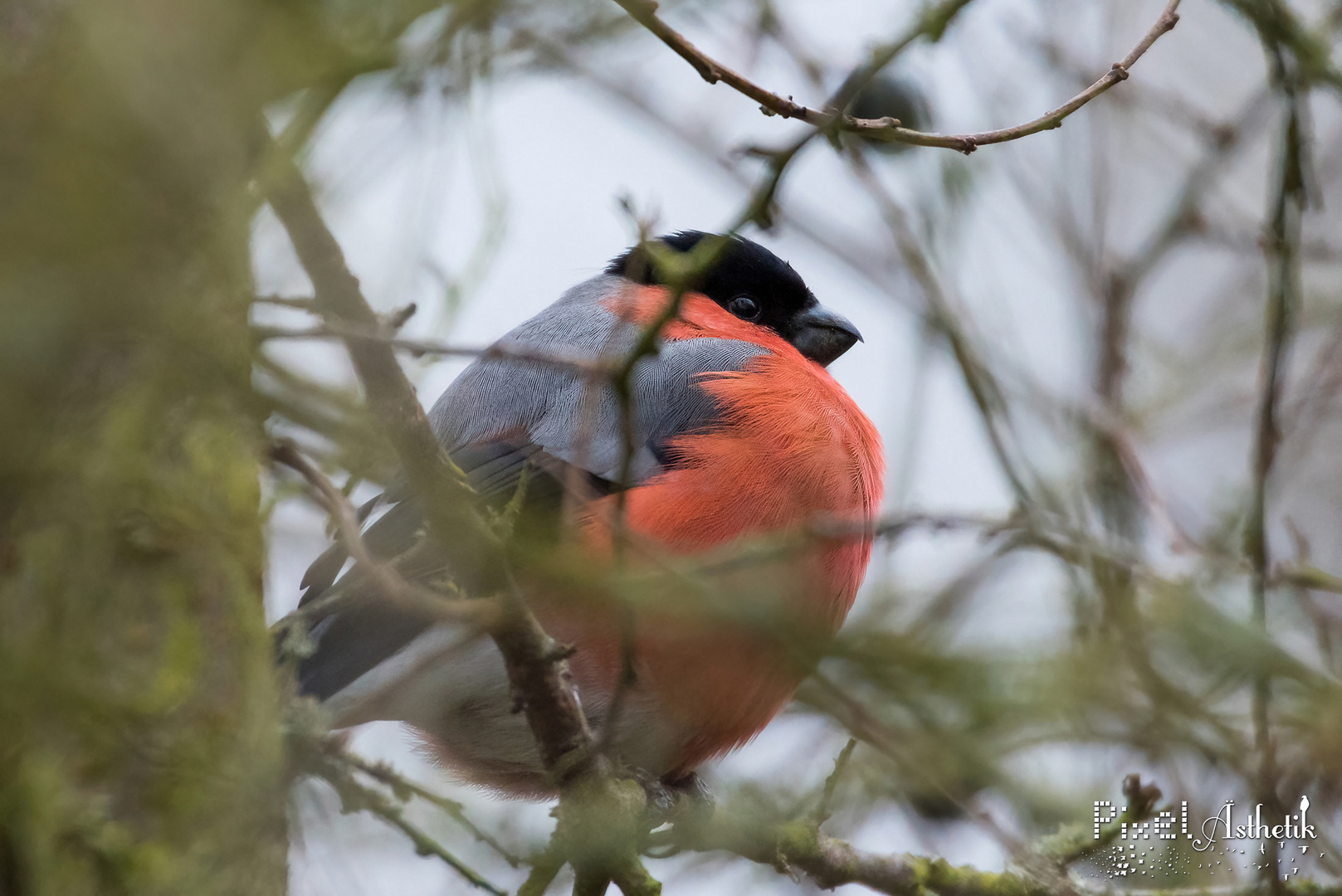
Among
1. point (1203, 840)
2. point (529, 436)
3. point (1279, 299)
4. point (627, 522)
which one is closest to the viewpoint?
point (627, 522)

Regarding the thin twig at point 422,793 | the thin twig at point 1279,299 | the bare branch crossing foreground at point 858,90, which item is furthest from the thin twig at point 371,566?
the thin twig at point 1279,299

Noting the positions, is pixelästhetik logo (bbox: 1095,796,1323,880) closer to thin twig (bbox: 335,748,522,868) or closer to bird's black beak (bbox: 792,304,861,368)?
thin twig (bbox: 335,748,522,868)

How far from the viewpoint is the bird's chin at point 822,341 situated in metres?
4.32

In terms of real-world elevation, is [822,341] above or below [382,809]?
above

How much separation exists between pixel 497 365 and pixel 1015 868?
6.22 ft

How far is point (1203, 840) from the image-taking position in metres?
2.70

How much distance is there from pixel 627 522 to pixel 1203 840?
1488 mm

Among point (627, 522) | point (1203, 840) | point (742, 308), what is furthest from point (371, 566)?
point (742, 308)

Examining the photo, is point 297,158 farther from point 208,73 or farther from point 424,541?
point 424,541

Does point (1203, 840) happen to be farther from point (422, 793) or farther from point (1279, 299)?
point (422, 793)

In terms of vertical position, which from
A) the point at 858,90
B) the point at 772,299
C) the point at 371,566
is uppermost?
the point at 772,299

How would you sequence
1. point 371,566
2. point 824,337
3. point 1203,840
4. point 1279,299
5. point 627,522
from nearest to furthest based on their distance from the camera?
1. point 371,566
2. point 627,522
3. point 1279,299
4. point 1203,840
5. point 824,337

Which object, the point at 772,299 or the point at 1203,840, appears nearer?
the point at 1203,840

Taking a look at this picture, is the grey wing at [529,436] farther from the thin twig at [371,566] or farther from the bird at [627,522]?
the thin twig at [371,566]
